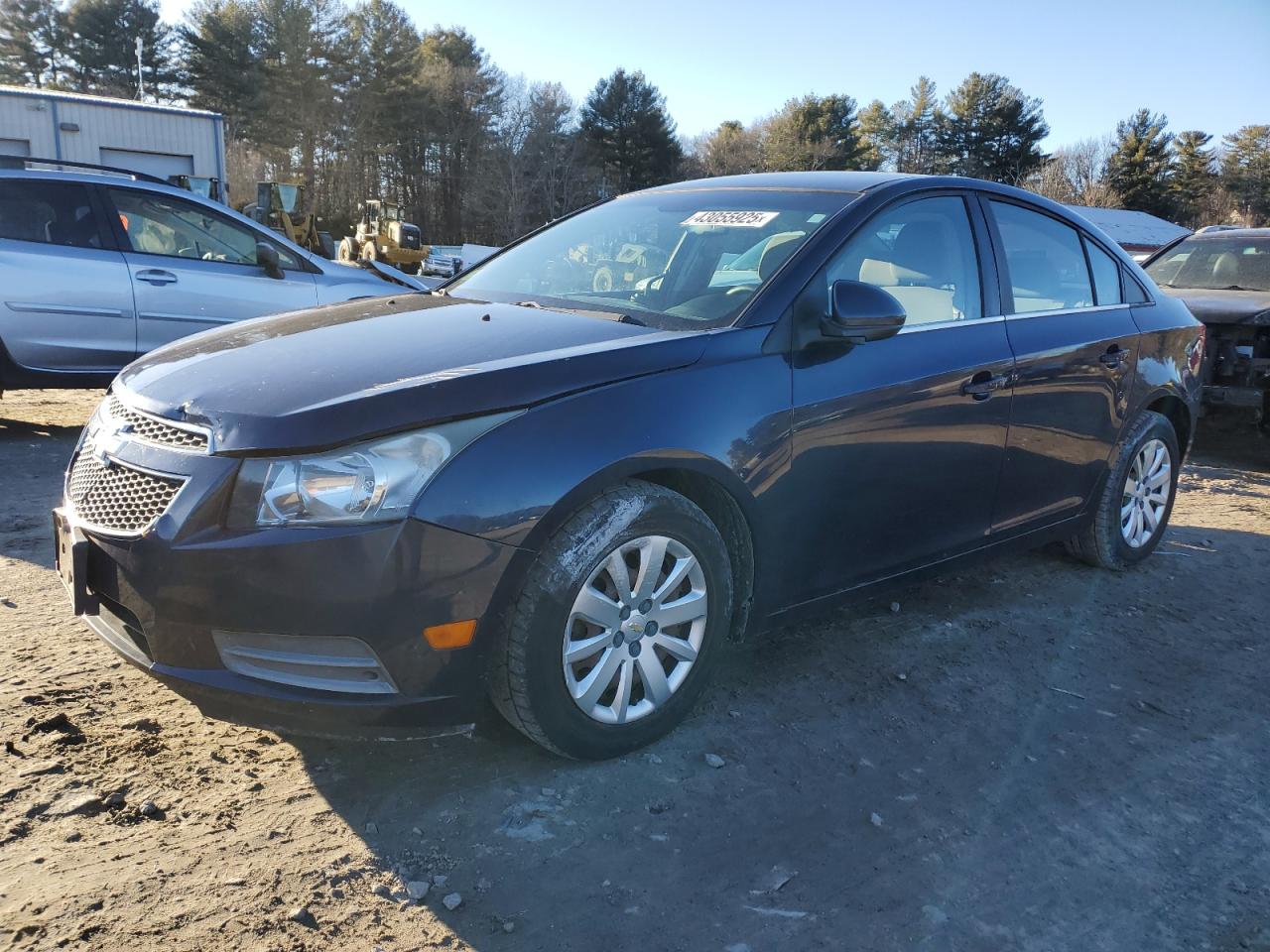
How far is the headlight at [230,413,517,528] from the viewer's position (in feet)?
7.81

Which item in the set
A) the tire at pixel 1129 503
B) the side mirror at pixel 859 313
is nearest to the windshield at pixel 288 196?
the tire at pixel 1129 503

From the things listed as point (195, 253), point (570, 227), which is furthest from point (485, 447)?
point (195, 253)

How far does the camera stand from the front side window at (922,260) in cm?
350

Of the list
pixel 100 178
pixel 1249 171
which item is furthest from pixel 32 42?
pixel 1249 171

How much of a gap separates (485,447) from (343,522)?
0.39 metres

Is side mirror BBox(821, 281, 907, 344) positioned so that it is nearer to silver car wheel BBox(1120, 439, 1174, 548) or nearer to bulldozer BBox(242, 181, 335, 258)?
silver car wheel BBox(1120, 439, 1174, 548)

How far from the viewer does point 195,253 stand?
7.11 m

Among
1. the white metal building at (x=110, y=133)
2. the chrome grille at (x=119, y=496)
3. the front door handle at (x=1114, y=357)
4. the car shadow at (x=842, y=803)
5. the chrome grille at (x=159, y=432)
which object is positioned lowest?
the car shadow at (x=842, y=803)

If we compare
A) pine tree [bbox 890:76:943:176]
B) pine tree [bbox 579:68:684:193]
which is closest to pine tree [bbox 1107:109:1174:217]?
pine tree [bbox 890:76:943:176]

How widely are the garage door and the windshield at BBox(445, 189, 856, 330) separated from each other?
25.1m

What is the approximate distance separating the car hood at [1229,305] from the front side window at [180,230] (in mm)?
6915

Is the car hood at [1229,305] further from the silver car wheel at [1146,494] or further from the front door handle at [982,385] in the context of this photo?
the front door handle at [982,385]

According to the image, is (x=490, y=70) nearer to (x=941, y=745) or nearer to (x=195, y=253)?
(x=195, y=253)

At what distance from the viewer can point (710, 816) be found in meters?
2.69
